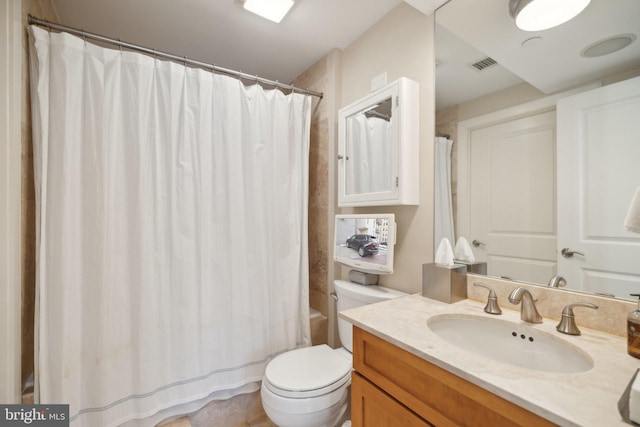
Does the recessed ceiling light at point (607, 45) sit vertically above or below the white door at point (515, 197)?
above

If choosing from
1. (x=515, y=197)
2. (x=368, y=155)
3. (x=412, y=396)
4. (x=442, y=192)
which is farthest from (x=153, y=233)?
(x=515, y=197)

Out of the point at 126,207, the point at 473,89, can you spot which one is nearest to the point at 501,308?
the point at 473,89

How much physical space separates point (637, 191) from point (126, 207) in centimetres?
192

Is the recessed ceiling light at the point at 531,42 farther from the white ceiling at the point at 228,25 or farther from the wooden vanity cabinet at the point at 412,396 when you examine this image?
the wooden vanity cabinet at the point at 412,396

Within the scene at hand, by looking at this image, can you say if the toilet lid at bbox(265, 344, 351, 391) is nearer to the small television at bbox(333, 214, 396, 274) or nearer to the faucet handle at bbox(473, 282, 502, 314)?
the small television at bbox(333, 214, 396, 274)

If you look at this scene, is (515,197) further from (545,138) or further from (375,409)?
(375,409)

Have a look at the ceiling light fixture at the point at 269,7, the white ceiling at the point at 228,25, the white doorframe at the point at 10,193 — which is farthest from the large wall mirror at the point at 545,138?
the white doorframe at the point at 10,193

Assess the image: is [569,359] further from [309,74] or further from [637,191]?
[309,74]

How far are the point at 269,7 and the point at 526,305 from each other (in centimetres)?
182

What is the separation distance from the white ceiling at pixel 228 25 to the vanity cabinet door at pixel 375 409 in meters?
1.61

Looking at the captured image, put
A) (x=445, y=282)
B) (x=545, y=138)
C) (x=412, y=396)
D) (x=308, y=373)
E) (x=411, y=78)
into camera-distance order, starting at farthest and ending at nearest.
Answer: (x=411, y=78), (x=308, y=373), (x=445, y=282), (x=545, y=138), (x=412, y=396)

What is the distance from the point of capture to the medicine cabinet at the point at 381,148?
4.42 feet

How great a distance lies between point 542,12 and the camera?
97 centimetres

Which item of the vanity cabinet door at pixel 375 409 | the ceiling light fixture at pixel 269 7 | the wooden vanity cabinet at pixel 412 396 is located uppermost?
the ceiling light fixture at pixel 269 7
